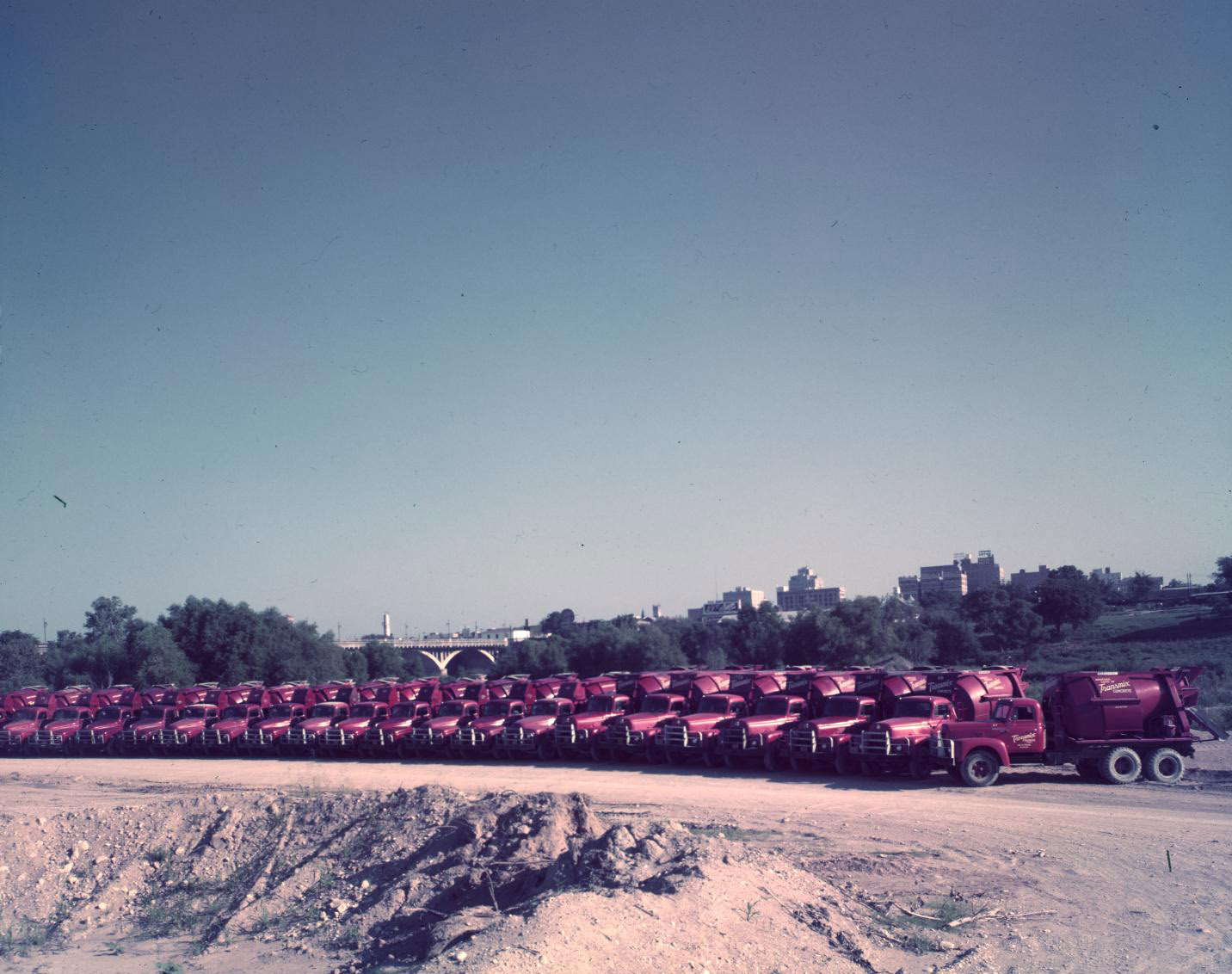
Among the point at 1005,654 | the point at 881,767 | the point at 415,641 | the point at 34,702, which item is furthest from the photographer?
the point at 415,641

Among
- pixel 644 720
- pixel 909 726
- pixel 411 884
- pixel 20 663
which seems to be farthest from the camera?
pixel 20 663

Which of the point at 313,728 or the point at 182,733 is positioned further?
the point at 182,733

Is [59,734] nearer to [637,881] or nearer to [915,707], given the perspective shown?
[915,707]

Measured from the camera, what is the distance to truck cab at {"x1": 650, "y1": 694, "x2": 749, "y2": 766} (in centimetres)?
2441

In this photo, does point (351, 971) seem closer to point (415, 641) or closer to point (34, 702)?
point (34, 702)

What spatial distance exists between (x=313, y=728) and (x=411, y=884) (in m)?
19.2

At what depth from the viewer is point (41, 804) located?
22.5 metres

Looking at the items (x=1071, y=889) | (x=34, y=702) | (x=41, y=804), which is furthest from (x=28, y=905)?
(x=34, y=702)

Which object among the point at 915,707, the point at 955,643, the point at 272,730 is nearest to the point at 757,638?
the point at 955,643

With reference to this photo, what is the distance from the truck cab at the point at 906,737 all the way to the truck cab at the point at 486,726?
10491mm

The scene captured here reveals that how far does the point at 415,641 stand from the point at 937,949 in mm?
121129

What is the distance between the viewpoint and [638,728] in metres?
25.2

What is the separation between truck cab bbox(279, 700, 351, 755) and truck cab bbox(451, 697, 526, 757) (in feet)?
15.9

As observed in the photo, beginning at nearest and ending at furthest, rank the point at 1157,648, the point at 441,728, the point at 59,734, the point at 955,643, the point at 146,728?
the point at 441,728 → the point at 146,728 → the point at 59,734 → the point at 1157,648 → the point at 955,643
